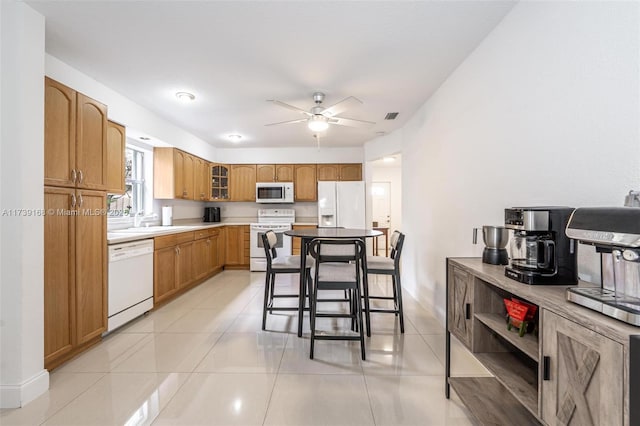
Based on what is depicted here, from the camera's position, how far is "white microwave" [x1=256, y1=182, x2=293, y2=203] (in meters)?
5.75

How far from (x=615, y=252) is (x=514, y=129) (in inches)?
46.4

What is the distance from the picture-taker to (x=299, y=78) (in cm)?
279

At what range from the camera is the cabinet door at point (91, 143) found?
92.4 inches

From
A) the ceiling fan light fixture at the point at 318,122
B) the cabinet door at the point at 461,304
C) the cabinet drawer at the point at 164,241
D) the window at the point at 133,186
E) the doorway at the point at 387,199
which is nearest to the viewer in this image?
the cabinet door at the point at 461,304

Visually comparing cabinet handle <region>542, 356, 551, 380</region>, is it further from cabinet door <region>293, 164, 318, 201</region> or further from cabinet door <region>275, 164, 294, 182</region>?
cabinet door <region>275, 164, 294, 182</region>

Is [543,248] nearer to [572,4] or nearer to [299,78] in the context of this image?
[572,4]

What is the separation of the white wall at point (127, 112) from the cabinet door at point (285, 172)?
1481 millimetres

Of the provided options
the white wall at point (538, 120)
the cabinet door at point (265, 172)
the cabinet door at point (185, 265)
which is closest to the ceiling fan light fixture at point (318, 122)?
the white wall at point (538, 120)

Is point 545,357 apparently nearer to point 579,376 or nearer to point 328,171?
point 579,376

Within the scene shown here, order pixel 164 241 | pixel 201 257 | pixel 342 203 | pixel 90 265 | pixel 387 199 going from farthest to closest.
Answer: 1. pixel 387 199
2. pixel 342 203
3. pixel 201 257
4. pixel 164 241
5. pixel 90 265

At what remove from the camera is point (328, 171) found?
5.85m

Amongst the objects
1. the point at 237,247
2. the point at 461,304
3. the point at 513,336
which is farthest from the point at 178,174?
the point at 513,336

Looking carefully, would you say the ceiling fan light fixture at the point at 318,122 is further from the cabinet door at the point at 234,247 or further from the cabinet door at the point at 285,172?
the cabinet door at the point at 234,247

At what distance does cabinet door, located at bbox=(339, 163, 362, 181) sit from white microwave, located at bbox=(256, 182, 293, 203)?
3.38 ft
